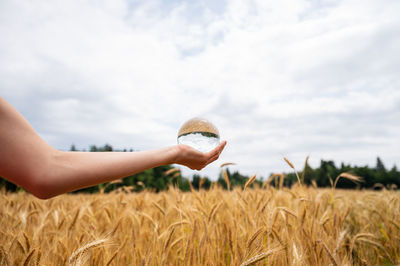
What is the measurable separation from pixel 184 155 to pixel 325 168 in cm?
2659

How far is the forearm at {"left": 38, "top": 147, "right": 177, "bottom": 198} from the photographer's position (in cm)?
98

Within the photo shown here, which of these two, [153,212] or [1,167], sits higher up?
[1,167]

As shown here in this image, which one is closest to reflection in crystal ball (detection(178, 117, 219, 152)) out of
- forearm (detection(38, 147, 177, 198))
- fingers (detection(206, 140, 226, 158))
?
fingers (detection(206, 140, 226, 158))

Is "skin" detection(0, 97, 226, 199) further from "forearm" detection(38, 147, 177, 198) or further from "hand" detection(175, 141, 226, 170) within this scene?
"hand" detection(175, 141, 226, 170)

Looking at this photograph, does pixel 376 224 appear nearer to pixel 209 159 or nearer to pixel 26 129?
pixel 209 159

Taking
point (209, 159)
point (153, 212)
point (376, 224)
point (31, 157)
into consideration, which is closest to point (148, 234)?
point (153, 212)

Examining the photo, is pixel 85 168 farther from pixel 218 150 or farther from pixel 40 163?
pixel 218 150

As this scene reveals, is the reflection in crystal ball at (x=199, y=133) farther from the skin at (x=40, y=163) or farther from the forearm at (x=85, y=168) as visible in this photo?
the skin at (x=40, y=163)

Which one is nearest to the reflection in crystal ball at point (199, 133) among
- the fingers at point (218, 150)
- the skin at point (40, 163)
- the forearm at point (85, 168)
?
the fingers at point (218, 150)

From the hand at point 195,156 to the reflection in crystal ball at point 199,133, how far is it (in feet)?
0.25

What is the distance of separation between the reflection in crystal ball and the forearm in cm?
39

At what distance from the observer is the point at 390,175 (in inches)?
1049

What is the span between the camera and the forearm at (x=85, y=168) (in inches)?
38.7

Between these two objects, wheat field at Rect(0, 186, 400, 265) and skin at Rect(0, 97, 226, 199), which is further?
wheat field at Rect(0, 186, 400, 265)
